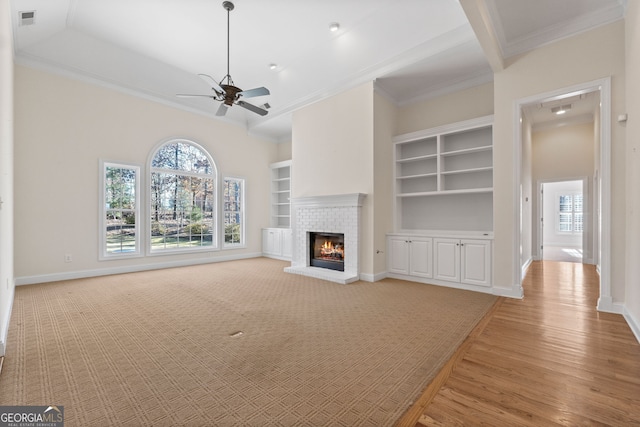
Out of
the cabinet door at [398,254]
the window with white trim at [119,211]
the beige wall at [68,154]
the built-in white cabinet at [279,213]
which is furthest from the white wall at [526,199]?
the window with white trim at [119,211]

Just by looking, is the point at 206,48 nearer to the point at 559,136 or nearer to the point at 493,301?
the point at 493,301

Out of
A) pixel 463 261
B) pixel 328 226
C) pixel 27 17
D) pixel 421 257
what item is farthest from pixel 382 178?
pixel 27 17

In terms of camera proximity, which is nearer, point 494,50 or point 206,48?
point 494,50

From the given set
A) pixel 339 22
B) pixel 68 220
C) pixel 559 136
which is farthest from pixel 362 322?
pixel 559 136

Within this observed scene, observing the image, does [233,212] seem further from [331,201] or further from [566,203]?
[566,203]

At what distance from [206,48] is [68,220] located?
3.85m

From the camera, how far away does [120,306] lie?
354 cm

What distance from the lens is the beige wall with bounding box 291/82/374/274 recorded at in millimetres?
5105

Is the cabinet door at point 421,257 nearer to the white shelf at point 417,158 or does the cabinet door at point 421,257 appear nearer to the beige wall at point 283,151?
the white shelf at point 417,158

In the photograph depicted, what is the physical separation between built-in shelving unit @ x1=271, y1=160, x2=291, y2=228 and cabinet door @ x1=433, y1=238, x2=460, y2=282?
4.65m

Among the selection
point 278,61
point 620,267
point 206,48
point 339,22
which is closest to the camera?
point 620,267

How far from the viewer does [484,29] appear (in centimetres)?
320

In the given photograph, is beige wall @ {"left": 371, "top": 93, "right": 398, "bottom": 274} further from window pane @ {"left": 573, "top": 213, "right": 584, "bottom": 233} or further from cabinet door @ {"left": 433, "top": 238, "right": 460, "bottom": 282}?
window pane @ {"left": 573, "top": 213, "right": 584, "bottom": 233}

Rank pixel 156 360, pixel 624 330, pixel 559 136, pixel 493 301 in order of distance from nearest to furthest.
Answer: pixel 156 360, pixel 624 330, pixel 493 301, pixel 559 136
